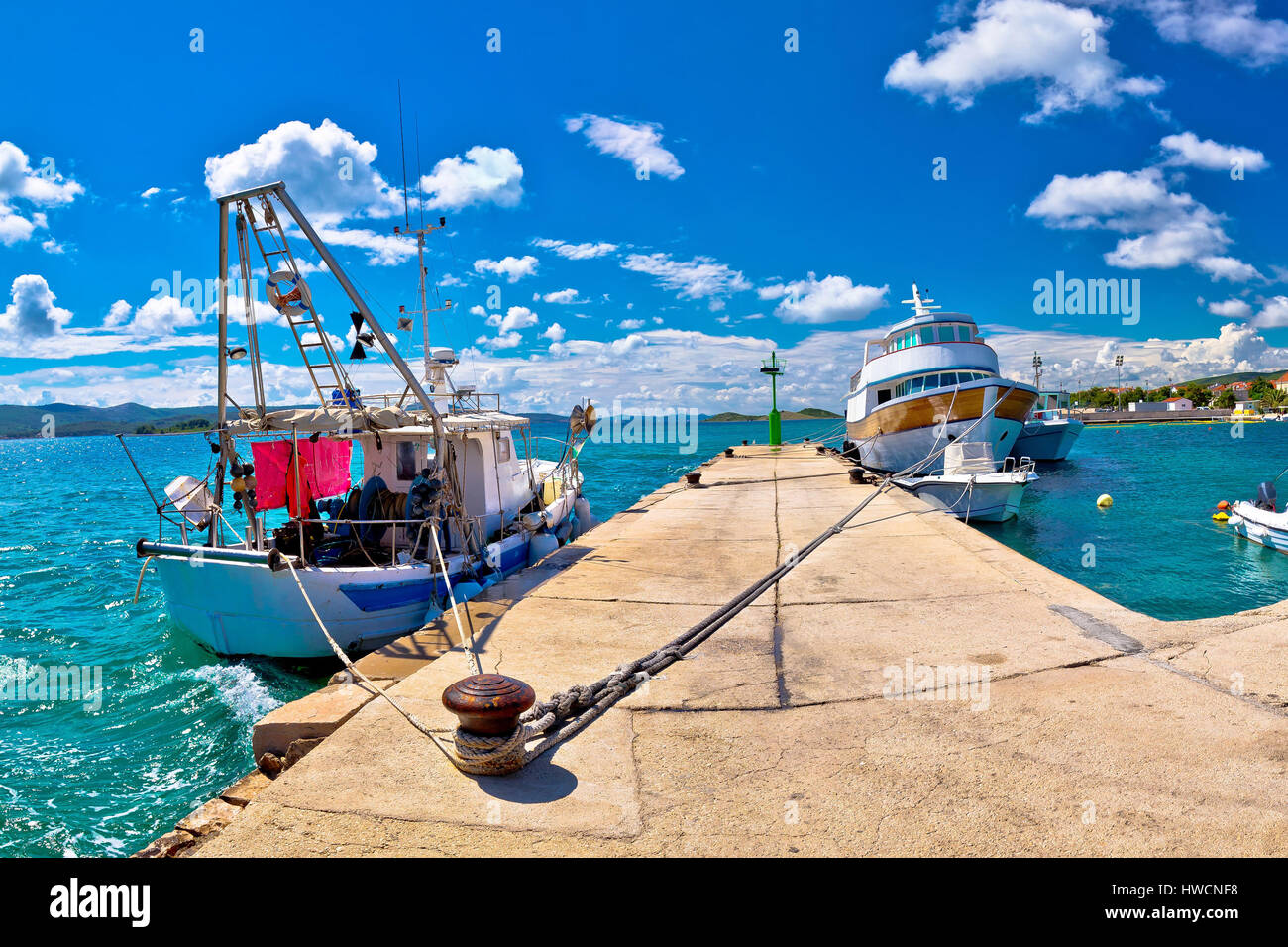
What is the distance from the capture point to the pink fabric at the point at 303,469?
11.9m

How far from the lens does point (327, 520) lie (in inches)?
435

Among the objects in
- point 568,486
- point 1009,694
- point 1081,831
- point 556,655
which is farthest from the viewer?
point 568,486

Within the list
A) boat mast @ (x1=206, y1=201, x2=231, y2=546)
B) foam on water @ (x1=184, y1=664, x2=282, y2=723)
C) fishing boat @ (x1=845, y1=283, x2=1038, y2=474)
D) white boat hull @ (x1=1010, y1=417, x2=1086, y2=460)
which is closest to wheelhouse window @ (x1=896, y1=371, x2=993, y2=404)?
fishing boat @ (x1=845, y1=283, x2=1038, y2=474)

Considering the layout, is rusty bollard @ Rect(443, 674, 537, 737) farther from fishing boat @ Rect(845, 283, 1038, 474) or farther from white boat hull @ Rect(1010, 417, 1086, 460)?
white boat hull @ Rect(1010, 417, 1086, 460)

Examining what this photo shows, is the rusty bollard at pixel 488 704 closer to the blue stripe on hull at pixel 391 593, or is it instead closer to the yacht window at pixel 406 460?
the blue stripe on hull at pixel 391 593

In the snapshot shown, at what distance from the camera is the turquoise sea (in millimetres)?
7359

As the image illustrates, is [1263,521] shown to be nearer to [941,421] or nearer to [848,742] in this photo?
[941,421]

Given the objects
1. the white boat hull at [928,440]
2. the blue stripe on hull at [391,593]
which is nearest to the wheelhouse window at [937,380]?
the white boat hull at [928,440]

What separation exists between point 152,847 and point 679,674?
3.75 meters

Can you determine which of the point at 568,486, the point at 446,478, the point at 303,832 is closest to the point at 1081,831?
the point at 303,832

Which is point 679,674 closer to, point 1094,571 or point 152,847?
point 152,847

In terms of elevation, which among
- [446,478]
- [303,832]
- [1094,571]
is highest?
[446,478]

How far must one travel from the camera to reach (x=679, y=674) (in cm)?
609

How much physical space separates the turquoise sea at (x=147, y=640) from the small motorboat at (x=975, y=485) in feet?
3.12
